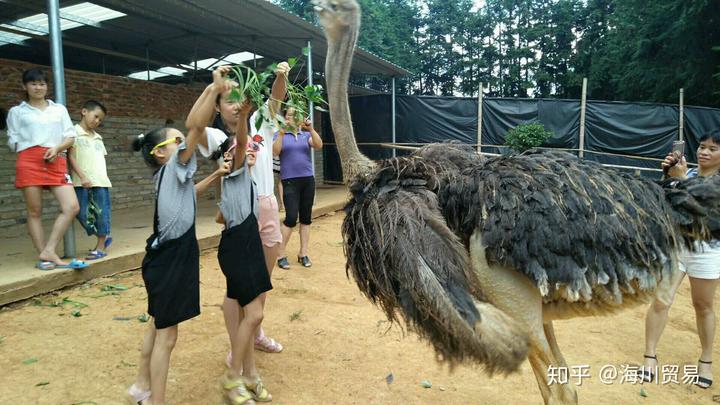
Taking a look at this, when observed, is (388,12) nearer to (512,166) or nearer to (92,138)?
(92,138)

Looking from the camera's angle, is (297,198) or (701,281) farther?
(297,198)

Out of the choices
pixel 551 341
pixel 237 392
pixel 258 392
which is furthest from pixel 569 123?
pixel 237 392

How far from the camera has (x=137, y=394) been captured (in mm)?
2604

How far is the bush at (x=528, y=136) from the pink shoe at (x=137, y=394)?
9.44 m

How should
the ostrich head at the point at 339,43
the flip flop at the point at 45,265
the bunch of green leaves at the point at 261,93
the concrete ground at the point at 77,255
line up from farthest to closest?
the flip flop at the point at 45,265 → the concrete ground at the point at 77,255 → the ostrich head at the point at 339,43 → the bunch of green leaves at the point at 261,93

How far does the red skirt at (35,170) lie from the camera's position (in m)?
4.12

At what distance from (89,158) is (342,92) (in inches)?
113

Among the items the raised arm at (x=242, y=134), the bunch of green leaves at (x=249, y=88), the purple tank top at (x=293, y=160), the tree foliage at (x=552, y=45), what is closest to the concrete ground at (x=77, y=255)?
the purple tank top at (x=293, y=160)

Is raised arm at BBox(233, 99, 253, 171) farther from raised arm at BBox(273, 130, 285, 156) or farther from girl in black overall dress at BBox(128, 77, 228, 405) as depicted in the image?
raised arm at BBox(273, 130, 285, 156)

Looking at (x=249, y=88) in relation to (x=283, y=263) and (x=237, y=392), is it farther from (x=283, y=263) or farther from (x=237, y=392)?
(x=283, y=263)

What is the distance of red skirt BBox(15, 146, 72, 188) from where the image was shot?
13.5 feet

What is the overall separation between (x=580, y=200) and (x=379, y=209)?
88cm

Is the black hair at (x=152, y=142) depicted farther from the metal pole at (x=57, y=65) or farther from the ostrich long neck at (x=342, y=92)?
the metal pole at (x=57, y=65)

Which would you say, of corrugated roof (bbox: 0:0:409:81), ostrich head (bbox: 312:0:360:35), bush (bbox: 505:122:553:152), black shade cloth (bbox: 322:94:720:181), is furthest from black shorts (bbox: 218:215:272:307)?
black shade cloth (bbox: 322:94:720:181)
